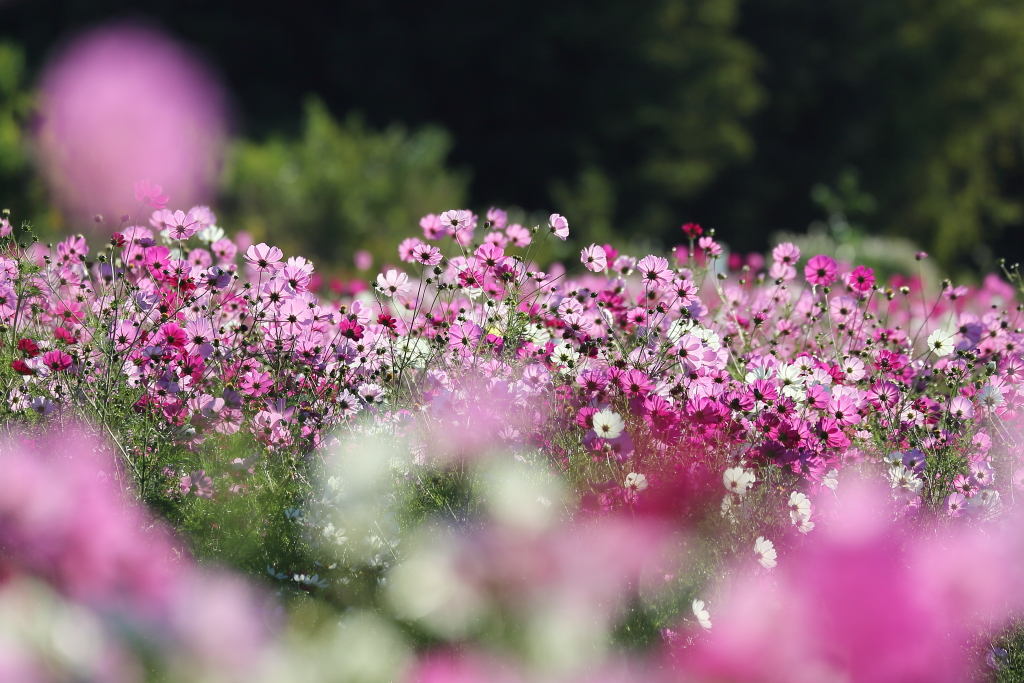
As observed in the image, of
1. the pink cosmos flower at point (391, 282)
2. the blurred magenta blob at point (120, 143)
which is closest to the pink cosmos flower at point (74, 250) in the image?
the pink cosmos flower at point (391, 282)

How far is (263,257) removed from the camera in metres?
2.30

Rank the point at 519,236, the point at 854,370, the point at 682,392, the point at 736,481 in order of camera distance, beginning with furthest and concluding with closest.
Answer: the point at 519,236 < the point at 854,370 < the point at 682,392 < the point at 736,481

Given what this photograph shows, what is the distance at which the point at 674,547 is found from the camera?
6.07ft

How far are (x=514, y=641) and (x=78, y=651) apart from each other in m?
0.78

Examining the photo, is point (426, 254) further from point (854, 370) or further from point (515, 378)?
point (854, 370)

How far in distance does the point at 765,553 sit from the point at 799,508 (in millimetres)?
209

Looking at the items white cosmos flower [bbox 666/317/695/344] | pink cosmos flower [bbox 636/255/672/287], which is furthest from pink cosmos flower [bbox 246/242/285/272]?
white cosmos flower [bbox 666/317/695/344]

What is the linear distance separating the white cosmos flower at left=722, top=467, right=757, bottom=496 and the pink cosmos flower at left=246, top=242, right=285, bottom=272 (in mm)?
1202

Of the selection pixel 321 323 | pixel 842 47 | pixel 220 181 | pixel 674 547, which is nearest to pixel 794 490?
pixel 674 547

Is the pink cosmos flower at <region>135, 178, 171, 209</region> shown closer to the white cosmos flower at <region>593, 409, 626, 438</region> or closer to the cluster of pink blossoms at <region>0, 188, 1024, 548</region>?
the cluster of pink blossoms at <region>0, 188, 1024, 548</region>

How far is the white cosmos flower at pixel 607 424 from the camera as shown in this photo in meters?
2.00

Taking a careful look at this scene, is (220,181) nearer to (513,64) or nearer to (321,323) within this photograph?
(321,323)

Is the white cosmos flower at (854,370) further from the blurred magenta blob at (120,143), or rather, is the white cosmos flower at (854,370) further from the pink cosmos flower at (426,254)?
the blurred magenta blob at (120,143)

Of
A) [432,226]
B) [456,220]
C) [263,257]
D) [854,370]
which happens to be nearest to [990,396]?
[854,370]
